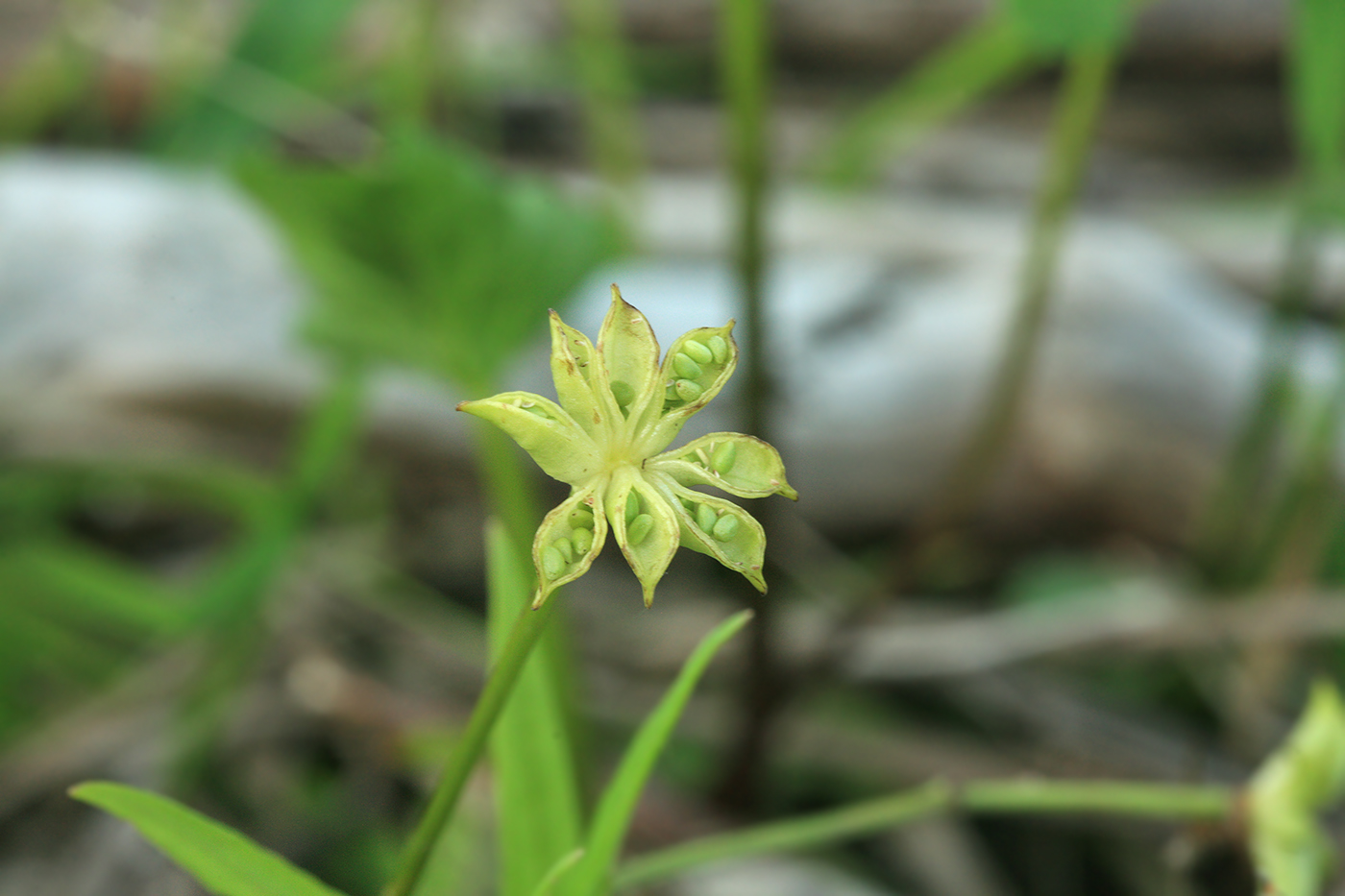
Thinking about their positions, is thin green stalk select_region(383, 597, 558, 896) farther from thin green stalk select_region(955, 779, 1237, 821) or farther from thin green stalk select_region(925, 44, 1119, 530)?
thin green stalk select_region(925, 44, 1119, 530)

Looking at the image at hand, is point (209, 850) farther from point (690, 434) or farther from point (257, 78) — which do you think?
point (257, 78)

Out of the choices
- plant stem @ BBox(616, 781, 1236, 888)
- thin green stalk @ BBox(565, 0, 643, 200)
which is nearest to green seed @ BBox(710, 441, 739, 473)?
plant stem @ BBox(616, 781, 1236, 888)

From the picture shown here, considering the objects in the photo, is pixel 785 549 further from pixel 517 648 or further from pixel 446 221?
pixel 517 648

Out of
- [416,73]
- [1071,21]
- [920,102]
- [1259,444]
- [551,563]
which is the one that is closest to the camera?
[551,563]

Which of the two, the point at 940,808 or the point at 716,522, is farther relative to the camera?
the point at 940,808

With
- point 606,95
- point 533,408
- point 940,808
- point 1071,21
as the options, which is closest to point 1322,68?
point 1071,21

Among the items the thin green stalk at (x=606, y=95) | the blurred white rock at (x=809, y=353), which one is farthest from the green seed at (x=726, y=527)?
the thin green stalk at (x=606, y=95)
